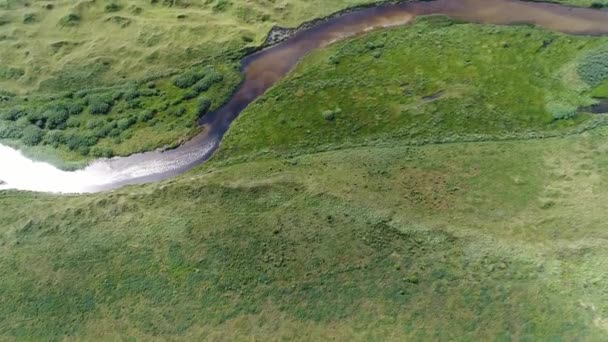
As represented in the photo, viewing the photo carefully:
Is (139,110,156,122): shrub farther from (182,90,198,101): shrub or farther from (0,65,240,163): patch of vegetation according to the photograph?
(182,90,198,101): shrub

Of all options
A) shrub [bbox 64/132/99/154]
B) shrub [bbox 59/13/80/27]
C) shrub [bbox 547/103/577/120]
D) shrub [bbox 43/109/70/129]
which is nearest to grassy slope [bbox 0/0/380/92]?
shrub [bbox 59/13/80/27]

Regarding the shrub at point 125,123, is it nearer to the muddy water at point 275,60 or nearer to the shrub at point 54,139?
the muddy water at point 275,60

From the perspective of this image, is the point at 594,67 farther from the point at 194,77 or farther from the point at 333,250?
the point at 194,77

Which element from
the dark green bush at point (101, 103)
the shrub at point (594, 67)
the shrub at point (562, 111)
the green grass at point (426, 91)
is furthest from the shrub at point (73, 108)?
the shrub at point (594, 67)

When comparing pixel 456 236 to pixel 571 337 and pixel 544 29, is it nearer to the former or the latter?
pixel 571 337

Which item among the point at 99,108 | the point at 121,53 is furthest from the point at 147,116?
the point at 121,53

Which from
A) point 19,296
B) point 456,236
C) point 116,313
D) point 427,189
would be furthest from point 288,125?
point 19,296
